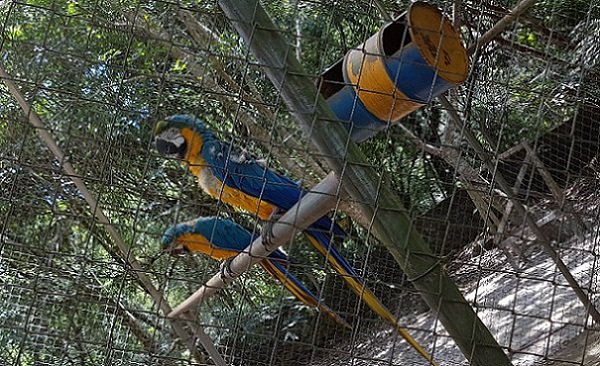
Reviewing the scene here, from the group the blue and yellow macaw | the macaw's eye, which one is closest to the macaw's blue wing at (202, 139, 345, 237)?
the blue and yellow macaw

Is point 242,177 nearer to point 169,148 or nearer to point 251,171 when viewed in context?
point 251,171

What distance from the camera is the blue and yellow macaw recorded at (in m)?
1.14

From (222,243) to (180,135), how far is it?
0.19 m

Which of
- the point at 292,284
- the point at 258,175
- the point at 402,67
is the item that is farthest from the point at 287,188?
the point at 402,67

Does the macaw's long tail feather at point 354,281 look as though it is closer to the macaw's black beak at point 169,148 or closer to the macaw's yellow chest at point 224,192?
the macaw's yellow chest at point 224,192

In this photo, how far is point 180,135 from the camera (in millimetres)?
1218

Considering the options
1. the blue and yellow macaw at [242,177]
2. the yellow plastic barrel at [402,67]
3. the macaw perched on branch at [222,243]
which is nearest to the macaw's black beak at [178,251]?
the macaw perched on branch at [222,243]

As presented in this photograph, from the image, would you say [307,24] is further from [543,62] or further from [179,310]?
[179,310]

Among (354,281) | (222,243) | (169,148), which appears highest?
(169,148)

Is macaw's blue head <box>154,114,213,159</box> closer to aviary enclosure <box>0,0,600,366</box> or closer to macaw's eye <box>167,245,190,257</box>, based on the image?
aviary enclosure <box>0,0,600,366</box>

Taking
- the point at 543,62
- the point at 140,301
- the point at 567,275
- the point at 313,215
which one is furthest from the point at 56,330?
the point at 543,62

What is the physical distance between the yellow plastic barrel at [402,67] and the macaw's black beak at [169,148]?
37 cm

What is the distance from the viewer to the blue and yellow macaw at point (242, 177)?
44.8 inches

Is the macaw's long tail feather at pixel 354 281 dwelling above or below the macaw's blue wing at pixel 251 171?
below
